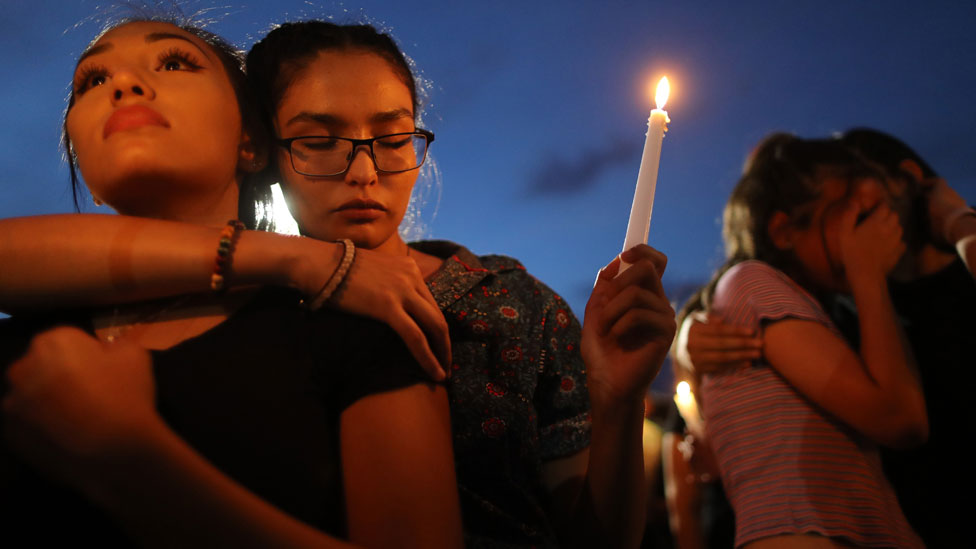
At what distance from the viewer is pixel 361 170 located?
146 centimetres

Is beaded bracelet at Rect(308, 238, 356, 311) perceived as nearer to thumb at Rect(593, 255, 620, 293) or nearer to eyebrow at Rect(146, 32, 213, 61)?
thumb at Rect(593, 255, 620, 293)

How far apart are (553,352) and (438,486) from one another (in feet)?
2.27

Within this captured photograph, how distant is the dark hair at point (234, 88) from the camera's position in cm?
142

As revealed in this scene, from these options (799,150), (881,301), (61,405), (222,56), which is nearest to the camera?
(61,405)

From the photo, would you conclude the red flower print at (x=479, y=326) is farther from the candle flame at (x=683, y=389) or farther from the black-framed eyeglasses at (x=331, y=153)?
the candle flame at (x=683, y=389)

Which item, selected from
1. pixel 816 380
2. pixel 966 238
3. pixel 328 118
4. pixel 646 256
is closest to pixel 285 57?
pixel 328 118

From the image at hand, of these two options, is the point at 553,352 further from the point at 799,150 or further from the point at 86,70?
the point at 799,150

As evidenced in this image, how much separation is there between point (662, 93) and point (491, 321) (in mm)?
700

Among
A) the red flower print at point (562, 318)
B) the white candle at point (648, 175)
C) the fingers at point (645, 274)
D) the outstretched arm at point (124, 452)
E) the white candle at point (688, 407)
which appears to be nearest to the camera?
the outstretched arm at point (124, 452)

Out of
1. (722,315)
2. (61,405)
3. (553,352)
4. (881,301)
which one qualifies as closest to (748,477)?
(722,315)

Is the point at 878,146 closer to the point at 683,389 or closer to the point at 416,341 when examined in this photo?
the point at 683,389

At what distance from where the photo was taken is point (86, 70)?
1252 mm

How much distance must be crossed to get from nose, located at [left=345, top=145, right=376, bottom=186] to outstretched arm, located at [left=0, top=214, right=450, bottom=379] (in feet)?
1.26

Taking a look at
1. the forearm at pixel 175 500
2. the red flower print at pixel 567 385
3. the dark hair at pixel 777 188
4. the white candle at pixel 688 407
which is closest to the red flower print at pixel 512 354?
the red flower print at pixel 567 385
